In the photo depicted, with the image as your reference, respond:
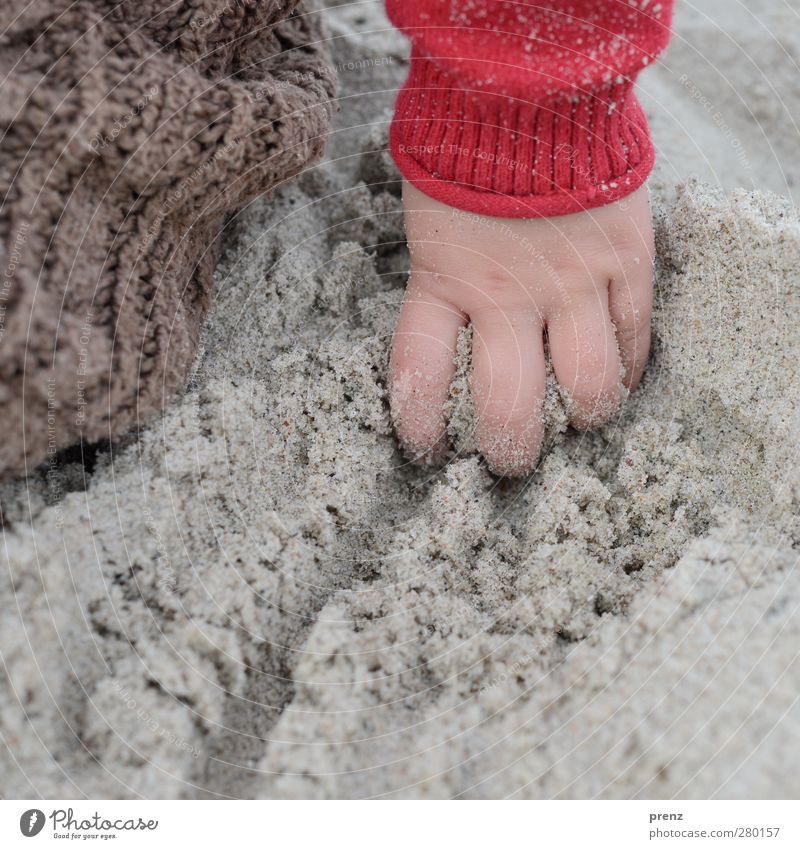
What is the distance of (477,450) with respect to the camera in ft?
2.86

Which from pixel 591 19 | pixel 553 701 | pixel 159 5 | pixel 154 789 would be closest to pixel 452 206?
pixel 591 19

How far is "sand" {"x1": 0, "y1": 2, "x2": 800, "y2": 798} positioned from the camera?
0.63 meters

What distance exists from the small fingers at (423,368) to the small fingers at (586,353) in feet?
0.37

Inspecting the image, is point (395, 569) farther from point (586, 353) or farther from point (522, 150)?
point (522, 150)

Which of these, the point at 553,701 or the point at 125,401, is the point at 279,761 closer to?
the point at 553,701

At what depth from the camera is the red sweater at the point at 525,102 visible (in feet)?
2.34

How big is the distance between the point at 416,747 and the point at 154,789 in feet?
0.71

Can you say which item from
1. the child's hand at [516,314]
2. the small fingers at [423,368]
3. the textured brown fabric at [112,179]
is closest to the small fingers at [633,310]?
the child's hand at [516,314]

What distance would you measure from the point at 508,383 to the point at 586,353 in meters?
0.09

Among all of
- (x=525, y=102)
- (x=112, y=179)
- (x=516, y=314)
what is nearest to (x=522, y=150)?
(x=525, y=102)

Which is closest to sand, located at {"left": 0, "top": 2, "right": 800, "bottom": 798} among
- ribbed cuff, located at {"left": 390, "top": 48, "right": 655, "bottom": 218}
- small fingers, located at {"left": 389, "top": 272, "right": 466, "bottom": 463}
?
small fingers, located at {"left": 389, "top": 272, "right": 466, "bottom": 463}

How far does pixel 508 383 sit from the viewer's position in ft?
2.73

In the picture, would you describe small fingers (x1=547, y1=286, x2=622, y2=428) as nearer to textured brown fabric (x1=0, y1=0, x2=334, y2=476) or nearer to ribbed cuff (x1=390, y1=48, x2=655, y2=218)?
ribbed cuff (x1=390, y1=48, x2=655, y2=218)

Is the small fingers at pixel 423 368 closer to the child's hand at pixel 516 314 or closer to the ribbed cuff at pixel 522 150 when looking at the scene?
the child's hand at pixel 516 314
